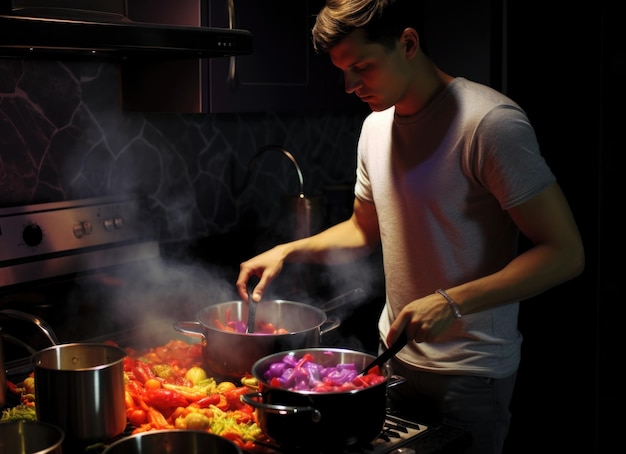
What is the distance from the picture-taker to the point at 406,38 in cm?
165

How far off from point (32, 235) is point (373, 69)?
109cm

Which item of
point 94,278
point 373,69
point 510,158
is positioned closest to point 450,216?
point 510,158

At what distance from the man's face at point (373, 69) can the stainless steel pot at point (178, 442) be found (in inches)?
31.2

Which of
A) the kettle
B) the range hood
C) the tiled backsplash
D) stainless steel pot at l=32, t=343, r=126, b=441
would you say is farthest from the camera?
the kettle

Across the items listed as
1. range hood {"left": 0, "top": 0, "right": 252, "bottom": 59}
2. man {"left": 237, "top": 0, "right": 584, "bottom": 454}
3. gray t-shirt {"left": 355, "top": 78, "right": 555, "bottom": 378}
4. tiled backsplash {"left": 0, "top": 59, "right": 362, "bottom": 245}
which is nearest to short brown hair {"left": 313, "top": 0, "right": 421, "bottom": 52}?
man {"left": 237, "top": 0, "right": 584, "bottom": 454}

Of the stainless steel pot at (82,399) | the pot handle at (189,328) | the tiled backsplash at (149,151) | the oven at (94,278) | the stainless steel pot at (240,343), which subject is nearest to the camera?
the stainless steel pot at (82,399)

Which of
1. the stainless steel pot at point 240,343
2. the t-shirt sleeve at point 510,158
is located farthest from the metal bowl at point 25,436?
the t-shirt sleeve at point 510,158

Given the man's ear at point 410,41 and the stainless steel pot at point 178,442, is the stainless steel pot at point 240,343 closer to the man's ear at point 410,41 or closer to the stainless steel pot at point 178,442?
the stainless steel pot at point 178,442

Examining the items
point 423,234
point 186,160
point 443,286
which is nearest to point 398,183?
point 423,234

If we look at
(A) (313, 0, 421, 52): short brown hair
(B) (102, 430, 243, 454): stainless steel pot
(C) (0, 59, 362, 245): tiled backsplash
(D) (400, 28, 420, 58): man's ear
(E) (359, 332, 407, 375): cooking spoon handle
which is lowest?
(B) (102, 430, 243, 454): stainless steel pot

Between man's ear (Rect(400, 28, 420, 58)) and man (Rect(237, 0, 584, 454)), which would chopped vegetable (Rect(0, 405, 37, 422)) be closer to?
man (Rect(237, 0, 584, 454))

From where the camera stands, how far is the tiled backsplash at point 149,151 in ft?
7.16

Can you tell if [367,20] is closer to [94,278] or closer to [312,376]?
[312,376]

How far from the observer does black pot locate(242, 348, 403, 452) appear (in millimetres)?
1314
